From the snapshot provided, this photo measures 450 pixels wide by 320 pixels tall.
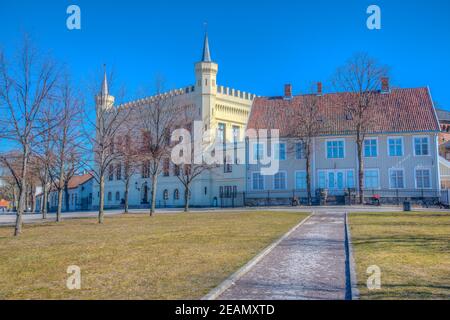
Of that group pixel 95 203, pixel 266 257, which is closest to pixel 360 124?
pixel 266 257

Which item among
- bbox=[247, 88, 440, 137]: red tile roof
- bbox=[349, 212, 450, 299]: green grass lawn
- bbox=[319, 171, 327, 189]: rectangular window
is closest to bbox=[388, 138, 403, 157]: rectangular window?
bbox=[247, 88, 440, 137]: red tile roof

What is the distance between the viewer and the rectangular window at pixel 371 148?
41931 mm

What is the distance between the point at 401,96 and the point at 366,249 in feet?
121

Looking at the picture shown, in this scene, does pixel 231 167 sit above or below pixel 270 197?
above

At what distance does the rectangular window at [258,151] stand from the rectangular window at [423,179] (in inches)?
619

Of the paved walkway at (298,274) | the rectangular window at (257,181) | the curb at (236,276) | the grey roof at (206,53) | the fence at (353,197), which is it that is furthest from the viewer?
the grey roof at (206,53)

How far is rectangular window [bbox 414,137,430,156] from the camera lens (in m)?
40.3

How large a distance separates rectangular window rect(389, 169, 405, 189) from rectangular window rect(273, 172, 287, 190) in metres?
10.7

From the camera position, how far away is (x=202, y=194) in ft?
181

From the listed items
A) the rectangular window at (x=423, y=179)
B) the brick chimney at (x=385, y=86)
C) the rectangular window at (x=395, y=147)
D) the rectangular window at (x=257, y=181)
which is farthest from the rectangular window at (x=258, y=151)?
the rectangular window at (x=423, y=179)

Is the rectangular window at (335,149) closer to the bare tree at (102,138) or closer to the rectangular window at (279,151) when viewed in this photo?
the rectangular window at (279,151)
